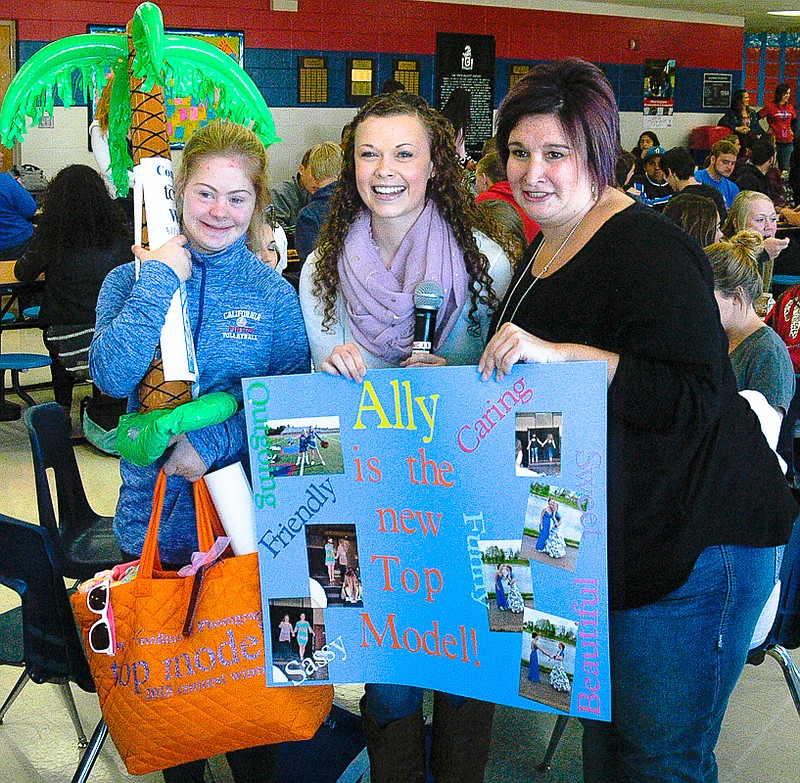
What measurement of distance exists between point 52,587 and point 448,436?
0.99 m

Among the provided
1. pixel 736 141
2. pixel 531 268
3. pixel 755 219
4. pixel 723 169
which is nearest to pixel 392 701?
pixel 531 268

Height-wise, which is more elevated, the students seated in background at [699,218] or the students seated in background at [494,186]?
the students seated in background at [494,186]

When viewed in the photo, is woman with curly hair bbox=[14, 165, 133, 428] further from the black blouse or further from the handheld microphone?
the black blouse

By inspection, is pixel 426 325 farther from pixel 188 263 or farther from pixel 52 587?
pixel 52 587

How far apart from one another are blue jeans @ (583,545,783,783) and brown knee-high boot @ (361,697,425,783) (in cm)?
45

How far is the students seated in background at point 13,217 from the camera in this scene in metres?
6.69

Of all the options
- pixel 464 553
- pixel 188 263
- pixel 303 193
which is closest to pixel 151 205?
pixel 188 263

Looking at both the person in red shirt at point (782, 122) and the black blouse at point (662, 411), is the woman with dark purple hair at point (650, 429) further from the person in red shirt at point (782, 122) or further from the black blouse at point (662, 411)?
the person in red shirt at point (782, 122)

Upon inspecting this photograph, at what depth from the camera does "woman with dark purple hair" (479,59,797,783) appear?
1.49 m

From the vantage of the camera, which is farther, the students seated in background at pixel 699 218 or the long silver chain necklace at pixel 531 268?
the students seated in background at pixel 699 218

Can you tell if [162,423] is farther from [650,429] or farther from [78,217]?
[78,217]

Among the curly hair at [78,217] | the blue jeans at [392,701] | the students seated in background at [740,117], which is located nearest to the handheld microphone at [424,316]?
the blue jeans at [392,701]

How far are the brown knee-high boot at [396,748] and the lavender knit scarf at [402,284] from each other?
0.72m

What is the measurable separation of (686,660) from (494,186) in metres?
2.53
